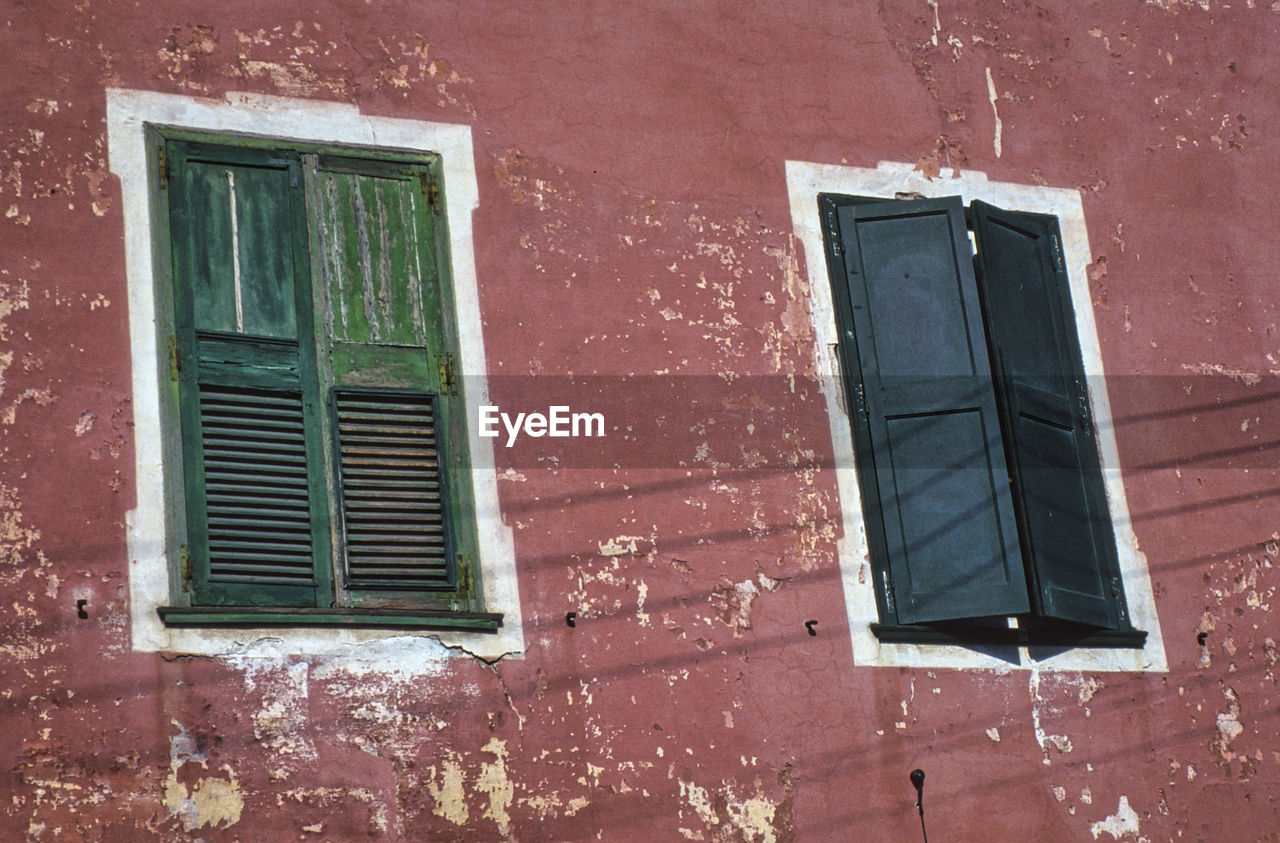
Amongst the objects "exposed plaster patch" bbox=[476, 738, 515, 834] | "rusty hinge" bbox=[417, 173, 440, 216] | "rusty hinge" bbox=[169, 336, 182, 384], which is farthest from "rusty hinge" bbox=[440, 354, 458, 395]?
"exposed plaster patch" bbox=[476, 738, 515, 834]

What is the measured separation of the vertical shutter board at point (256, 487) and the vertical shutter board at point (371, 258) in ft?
1.30

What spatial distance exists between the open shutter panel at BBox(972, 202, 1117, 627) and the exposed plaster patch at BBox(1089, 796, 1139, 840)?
68cm

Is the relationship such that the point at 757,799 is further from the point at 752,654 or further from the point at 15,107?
the point at 15,107

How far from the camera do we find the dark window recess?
23.4ft

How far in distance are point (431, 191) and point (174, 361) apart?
1175mm

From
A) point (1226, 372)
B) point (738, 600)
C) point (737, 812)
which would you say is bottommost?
point (737, 812)

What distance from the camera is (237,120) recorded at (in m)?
6.79

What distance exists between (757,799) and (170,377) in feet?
8.01

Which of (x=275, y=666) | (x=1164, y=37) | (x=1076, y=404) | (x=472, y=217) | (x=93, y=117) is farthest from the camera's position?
(x=1164, y=37)

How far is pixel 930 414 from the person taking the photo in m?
7.32

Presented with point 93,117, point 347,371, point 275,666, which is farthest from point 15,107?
point 275,666

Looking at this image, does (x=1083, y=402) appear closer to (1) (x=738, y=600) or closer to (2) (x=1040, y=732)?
(2) (x=1040, y=732)

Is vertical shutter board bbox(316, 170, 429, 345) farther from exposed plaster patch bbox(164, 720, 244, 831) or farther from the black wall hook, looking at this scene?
the black wall hook

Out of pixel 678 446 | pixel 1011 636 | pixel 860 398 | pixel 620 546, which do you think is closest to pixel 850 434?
pixel 860 398
